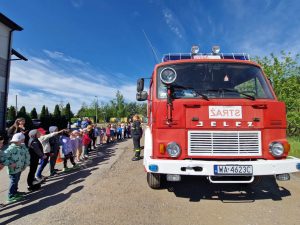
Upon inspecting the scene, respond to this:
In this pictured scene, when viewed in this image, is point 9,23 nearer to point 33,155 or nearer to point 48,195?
point 33,155

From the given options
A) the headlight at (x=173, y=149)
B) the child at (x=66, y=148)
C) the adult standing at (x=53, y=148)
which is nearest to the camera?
the headlight at (x=173, y=149)

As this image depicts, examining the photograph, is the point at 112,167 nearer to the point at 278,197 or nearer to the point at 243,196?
the point at 243,196

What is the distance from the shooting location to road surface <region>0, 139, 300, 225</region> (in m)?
3.98

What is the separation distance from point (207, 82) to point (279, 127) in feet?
5.08

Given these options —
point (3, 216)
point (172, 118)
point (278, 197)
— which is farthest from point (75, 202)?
point (278, 197)

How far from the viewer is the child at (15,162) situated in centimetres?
489

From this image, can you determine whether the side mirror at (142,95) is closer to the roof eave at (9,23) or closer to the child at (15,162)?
the child at (15,162)

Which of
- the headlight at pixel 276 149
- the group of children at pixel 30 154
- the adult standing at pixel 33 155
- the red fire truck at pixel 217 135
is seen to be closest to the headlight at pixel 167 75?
the red fire truck at pixel 217 135

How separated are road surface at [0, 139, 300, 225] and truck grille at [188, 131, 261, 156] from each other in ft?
3.19

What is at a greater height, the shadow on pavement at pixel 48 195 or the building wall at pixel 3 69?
→ the building wall at pixel 3 69

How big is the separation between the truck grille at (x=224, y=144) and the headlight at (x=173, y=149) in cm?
21

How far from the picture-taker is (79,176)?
7020 millimetres

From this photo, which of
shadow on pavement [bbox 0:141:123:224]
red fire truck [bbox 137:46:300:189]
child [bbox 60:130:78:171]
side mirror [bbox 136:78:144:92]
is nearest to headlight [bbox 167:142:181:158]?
red fire truck [bbox 137:46:300:189]

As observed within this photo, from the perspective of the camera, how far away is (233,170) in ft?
13.9
